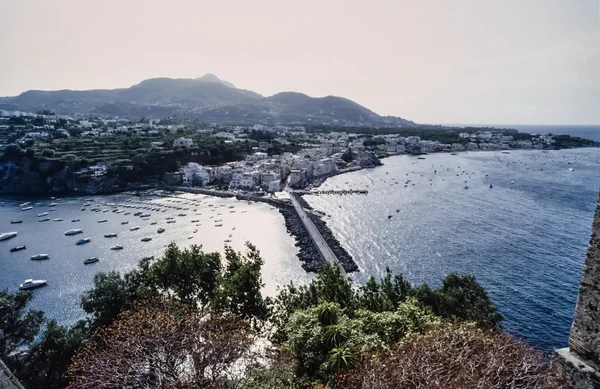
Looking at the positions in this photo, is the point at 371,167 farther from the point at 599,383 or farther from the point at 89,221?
the point at 599,383

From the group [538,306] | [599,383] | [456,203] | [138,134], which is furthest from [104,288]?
[138,134]

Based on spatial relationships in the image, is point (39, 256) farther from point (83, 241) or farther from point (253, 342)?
point (253, 342)

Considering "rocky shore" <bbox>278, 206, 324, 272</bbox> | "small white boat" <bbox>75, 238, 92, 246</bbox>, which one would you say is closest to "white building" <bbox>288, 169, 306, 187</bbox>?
"rocky shore" <bbox>278, 206, 324, 272</bbox>

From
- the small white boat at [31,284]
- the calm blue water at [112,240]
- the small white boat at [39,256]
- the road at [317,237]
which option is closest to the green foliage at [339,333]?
the calm blue water at [112,240]

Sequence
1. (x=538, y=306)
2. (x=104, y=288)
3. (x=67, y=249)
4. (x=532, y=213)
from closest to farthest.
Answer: (x=104, y=288) < (x=538, y=306) < (x=67, y=249) < (x=532, y=213)

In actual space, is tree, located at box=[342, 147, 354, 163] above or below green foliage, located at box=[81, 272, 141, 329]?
above

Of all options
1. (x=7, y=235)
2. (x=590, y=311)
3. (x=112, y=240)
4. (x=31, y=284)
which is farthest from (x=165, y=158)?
(x=590, y=311)

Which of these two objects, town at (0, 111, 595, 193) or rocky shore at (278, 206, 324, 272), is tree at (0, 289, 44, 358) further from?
town at (0, 111, 595, 193)
